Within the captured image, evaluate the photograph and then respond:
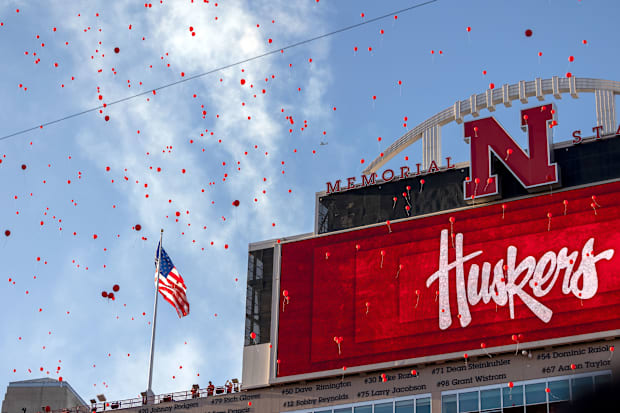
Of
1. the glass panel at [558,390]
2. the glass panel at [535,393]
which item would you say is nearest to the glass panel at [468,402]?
the glass panel at [535,393]

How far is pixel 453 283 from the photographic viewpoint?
3788 cm

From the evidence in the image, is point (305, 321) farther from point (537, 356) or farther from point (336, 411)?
point (537, 356)

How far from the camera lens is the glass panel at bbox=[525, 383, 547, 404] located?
1313 inches

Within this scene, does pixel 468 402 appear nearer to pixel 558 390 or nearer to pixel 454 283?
pixel 558 390

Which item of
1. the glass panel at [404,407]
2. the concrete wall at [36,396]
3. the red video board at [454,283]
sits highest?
the red video board at [454,283]

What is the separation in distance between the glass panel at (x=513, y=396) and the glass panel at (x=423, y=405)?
125 inches

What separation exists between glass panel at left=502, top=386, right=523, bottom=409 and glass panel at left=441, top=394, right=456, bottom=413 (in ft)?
6.89

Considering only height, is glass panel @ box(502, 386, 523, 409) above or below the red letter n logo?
below

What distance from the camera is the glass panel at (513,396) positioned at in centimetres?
3384

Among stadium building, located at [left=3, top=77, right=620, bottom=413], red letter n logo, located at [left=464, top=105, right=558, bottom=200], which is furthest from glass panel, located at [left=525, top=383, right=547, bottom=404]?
red letter n logo, located at [left=464, top=105, right=558, bottom=200]

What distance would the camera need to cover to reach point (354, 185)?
43.0 metres

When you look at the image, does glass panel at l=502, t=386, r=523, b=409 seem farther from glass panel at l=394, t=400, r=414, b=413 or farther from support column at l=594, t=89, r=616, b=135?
support column at l=594, t=89, r=616, b=135

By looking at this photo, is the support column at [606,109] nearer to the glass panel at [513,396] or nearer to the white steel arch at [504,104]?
the white steel arch at [504,104]

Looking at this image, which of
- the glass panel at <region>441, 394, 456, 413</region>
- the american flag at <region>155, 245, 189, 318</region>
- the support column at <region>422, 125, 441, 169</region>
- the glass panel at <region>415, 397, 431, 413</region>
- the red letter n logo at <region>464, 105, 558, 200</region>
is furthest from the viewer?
the american flag at <region>155, 245, 189, 318</region>
